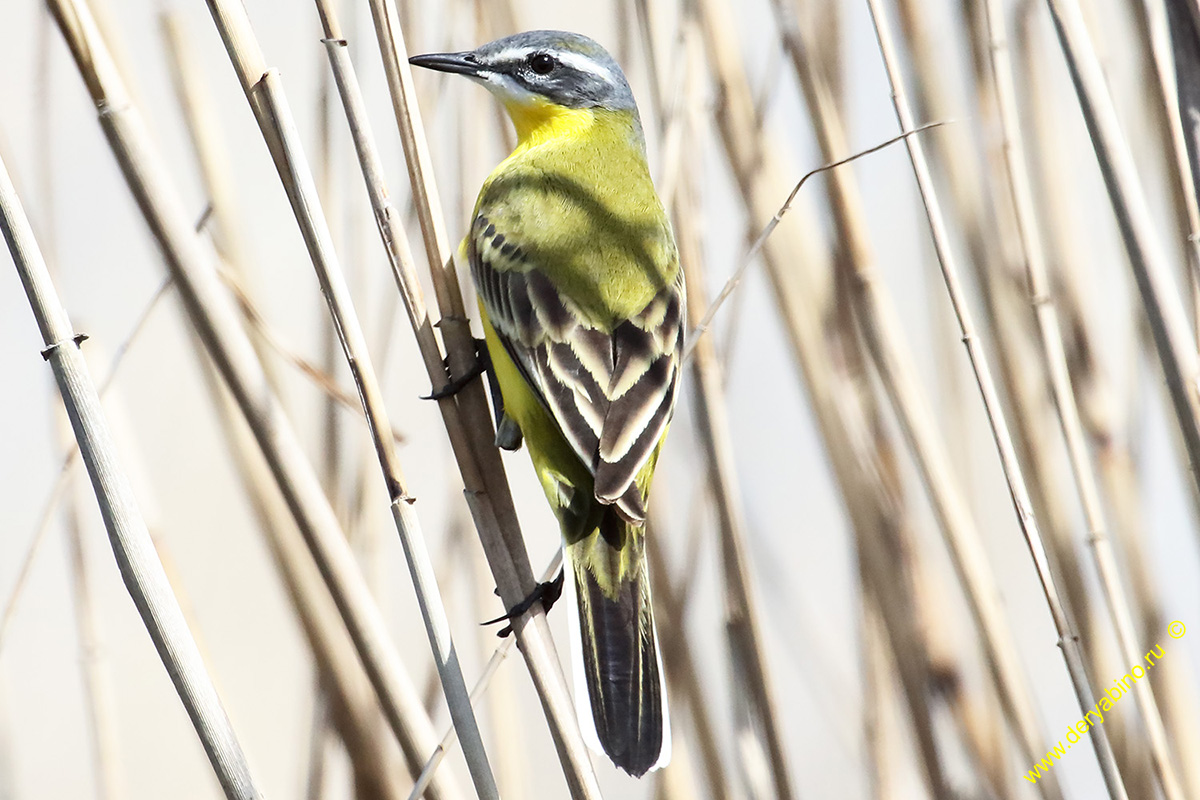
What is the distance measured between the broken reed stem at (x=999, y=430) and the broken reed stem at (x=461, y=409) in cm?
78

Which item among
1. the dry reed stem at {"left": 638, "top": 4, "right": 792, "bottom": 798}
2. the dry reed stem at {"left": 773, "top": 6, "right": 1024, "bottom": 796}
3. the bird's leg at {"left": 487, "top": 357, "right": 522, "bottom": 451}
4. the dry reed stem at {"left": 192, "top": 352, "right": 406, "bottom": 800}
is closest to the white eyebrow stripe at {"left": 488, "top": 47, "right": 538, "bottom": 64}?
the dry reed stem at {"left": 638, "top": 4, "right": 792, "bottom": 798}

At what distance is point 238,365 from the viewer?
5.10 feet

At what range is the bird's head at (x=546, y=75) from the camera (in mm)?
2336

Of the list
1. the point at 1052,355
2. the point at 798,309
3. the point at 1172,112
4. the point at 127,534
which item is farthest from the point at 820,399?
the point at 127,534

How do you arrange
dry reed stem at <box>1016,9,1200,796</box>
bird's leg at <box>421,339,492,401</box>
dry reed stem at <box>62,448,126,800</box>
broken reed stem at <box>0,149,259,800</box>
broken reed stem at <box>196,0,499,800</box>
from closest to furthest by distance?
broken reed stem at <box>0,149,259,800</box>
broken reed stem at <box>196,0,499,800</box>
bird's leg at <box>421,339,492,401</box>
dry reed stem at <box>62,448,126,800</box>
dry reed stem at <box>1016,9,1200,796</box>

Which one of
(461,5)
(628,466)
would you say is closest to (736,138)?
(461,5)

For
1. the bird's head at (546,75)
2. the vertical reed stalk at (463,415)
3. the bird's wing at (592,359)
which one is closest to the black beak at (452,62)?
the bird's head at (546,75)

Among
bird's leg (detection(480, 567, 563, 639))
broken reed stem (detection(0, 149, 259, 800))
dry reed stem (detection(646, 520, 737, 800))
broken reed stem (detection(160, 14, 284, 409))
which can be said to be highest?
broken reed stem (detection(160, 14, 284, 409))

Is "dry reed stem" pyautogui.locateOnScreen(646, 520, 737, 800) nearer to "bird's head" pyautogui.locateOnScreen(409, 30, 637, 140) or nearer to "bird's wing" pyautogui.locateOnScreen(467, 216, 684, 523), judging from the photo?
"bird's wing" pyautogui.locateOnScreen(467, 216, 684, 523)

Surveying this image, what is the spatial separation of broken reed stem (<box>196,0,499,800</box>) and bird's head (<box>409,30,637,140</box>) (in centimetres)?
81

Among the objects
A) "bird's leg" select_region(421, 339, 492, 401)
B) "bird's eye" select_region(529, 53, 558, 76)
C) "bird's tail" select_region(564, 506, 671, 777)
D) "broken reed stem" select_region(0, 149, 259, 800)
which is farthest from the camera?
"bird's eye" select_region(529, 53, 558, 76)

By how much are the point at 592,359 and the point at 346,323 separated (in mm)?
583

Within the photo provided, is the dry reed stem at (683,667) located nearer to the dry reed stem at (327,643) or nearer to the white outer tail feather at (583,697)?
the dry reed stem at (327,643)

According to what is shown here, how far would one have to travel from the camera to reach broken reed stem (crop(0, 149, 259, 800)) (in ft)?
4.02
